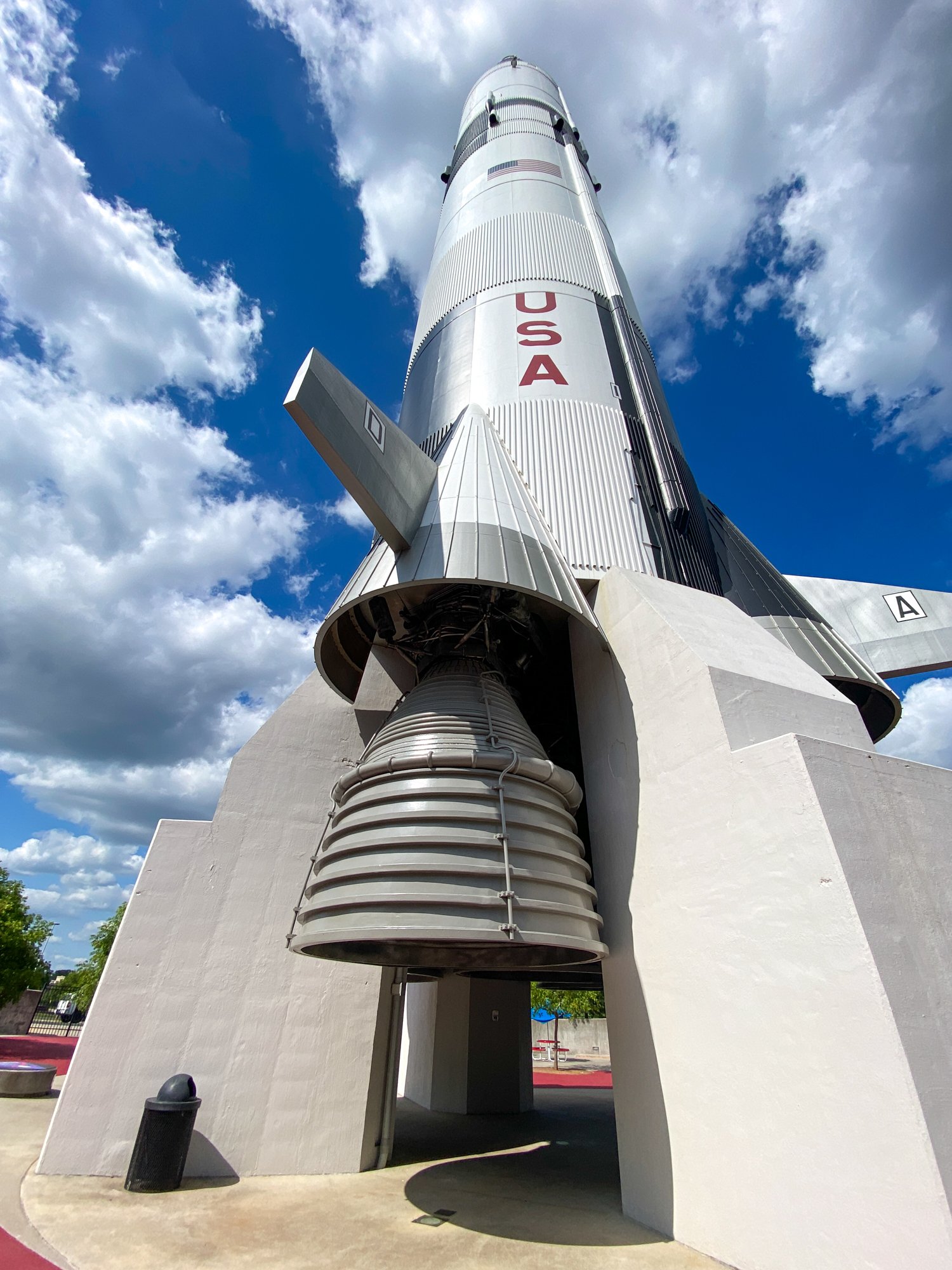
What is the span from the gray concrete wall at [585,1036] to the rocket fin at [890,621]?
2943 cm

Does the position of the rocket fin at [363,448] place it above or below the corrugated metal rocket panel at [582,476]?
below

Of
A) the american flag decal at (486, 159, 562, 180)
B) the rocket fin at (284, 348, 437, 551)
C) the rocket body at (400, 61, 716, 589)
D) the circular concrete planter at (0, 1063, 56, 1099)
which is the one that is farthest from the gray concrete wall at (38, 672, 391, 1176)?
the american flag decal at (486, 159, 562, 180)

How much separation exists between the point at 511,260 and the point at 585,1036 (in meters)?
37.7

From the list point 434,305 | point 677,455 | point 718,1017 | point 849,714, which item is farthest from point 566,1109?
point 434,305

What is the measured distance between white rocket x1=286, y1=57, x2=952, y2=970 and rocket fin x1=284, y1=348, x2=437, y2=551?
3cm

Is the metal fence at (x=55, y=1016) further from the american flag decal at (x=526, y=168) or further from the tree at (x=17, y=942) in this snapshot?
the american flag decal at (x=526, y=168)

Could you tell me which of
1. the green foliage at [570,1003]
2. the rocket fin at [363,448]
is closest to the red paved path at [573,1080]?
the rocket fin at [363,448]

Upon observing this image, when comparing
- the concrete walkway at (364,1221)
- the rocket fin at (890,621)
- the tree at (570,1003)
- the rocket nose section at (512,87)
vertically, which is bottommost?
the concrete walkway at (364,1221)

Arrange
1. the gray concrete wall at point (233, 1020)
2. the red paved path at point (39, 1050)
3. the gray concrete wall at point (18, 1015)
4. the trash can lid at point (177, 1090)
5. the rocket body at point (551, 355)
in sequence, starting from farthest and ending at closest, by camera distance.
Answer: the gray concrete wall at point (18, 1015)
the red paved path at point (39, 1050)
the rocket body at point (551, 355)
the gray concrete wall at point (233, 1020)
the trash can lid at point (177, 1090)

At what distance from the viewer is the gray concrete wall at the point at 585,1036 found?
34.5m

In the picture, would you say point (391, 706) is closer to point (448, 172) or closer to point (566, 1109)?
point (566, 1109)

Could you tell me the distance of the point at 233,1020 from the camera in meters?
7.59

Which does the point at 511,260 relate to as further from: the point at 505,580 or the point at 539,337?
the point at 505,580

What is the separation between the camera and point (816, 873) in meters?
4.74
